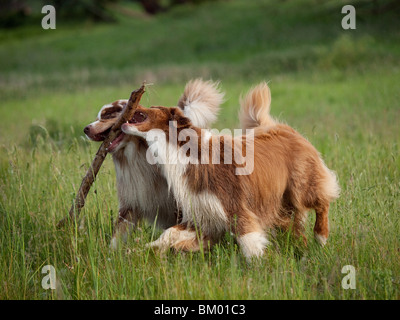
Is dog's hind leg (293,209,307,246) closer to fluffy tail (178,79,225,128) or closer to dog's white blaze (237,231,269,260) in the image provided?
dog's white blaze (237,231,269,260)

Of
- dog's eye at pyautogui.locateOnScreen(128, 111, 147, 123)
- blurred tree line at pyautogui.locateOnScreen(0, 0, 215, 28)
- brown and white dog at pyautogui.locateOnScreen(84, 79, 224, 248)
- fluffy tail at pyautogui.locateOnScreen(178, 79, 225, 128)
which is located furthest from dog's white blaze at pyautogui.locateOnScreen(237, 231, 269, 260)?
blurred tree line at pyautogui.locateOnScreen(0, 0, 215, 28)

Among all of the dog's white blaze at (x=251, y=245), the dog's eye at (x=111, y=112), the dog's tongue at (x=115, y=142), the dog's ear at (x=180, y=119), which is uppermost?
the dog's eye at (x=111, y=112)

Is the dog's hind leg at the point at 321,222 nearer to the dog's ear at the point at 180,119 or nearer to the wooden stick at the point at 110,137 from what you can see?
the dog's ear at the point at 180,119

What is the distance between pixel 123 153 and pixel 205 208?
0.81 m

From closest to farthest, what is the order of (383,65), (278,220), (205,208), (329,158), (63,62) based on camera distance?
1. (205,208)
2. (278,220)
3. (329,158)
4. (383,65)
5. (63,62)

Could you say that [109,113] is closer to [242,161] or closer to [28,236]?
[242,161]

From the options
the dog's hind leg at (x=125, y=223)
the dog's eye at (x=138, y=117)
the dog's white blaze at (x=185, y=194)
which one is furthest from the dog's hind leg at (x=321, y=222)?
the dog's eye at (x=138, y=117)

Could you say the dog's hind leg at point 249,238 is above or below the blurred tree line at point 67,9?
below

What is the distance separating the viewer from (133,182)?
4461 mm

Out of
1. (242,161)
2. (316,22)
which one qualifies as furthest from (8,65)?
(242,161)

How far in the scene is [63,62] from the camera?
29109 millimetres

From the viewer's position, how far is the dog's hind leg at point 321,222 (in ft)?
16.4

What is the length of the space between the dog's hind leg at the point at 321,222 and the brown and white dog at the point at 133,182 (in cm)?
135

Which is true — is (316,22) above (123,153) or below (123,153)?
above
